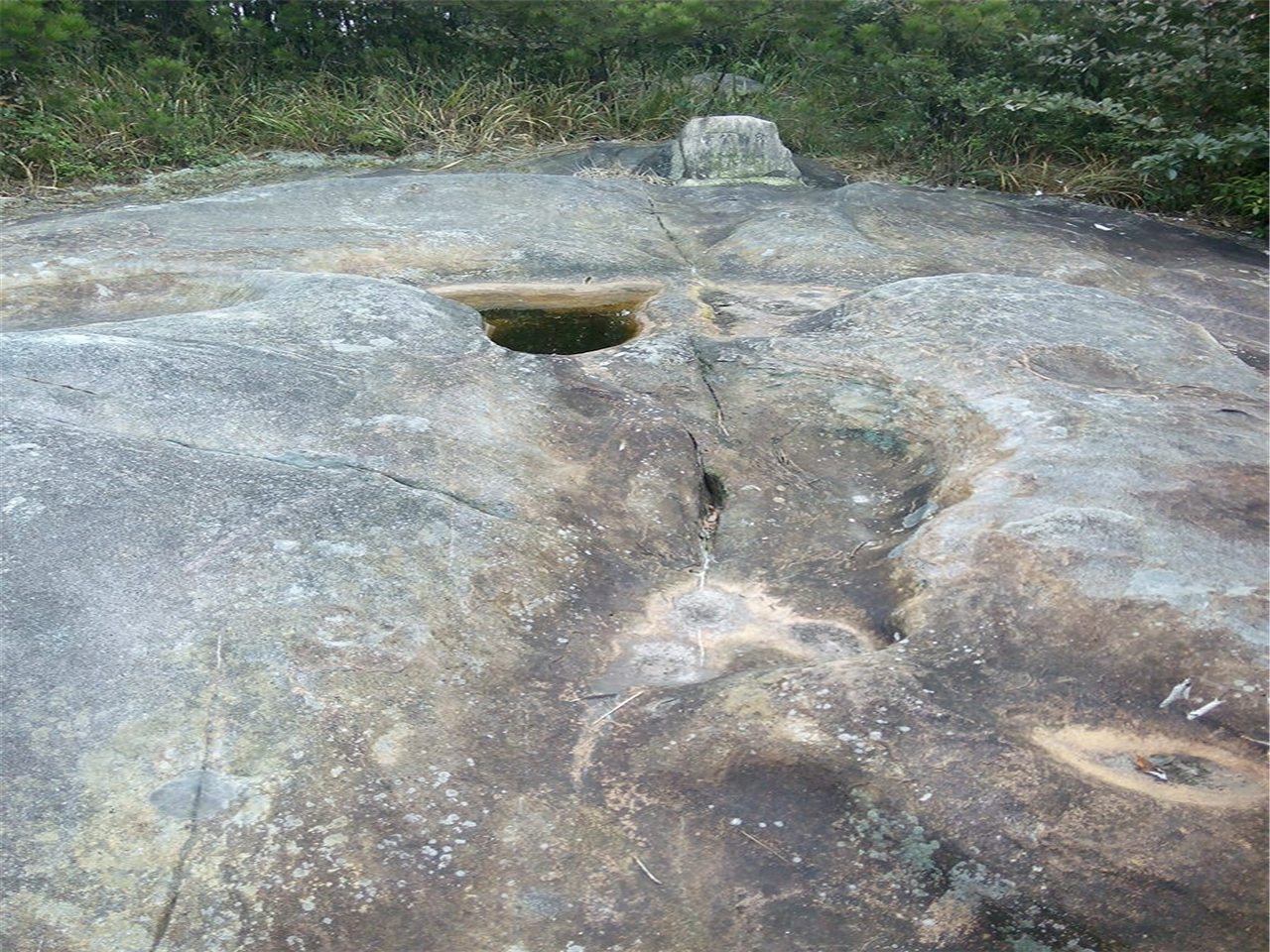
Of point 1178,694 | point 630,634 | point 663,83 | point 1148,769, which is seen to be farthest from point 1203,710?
point 663,83

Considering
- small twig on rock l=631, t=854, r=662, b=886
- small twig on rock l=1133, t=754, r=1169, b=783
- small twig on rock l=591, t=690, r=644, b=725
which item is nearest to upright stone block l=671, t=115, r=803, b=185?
small twig on rock l=591, t=690, r=644, b=725

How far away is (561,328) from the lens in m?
4.73

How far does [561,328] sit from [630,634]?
209 centimetres

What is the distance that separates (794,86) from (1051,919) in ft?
22.6

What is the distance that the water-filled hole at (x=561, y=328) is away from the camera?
4.58 metres

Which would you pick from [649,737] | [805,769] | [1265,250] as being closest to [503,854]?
[649,737]

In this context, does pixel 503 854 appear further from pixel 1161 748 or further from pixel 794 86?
pixel 794 86

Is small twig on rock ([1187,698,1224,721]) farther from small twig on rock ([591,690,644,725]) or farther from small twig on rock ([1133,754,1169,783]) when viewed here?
small twig on rock ([591,690,644,725])

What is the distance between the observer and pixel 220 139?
23.9 feet

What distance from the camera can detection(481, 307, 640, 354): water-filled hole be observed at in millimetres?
4580

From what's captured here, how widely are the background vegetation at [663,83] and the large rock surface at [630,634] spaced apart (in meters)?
2.86

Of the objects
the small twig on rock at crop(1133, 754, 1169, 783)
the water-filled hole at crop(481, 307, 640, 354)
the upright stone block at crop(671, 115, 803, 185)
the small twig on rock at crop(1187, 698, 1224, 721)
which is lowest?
the water-filled hole at crop(481, 307, 640, 354)

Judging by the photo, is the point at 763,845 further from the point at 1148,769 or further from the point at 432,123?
the point at 432,123

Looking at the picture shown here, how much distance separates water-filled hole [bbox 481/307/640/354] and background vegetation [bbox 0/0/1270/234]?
2935 mm
